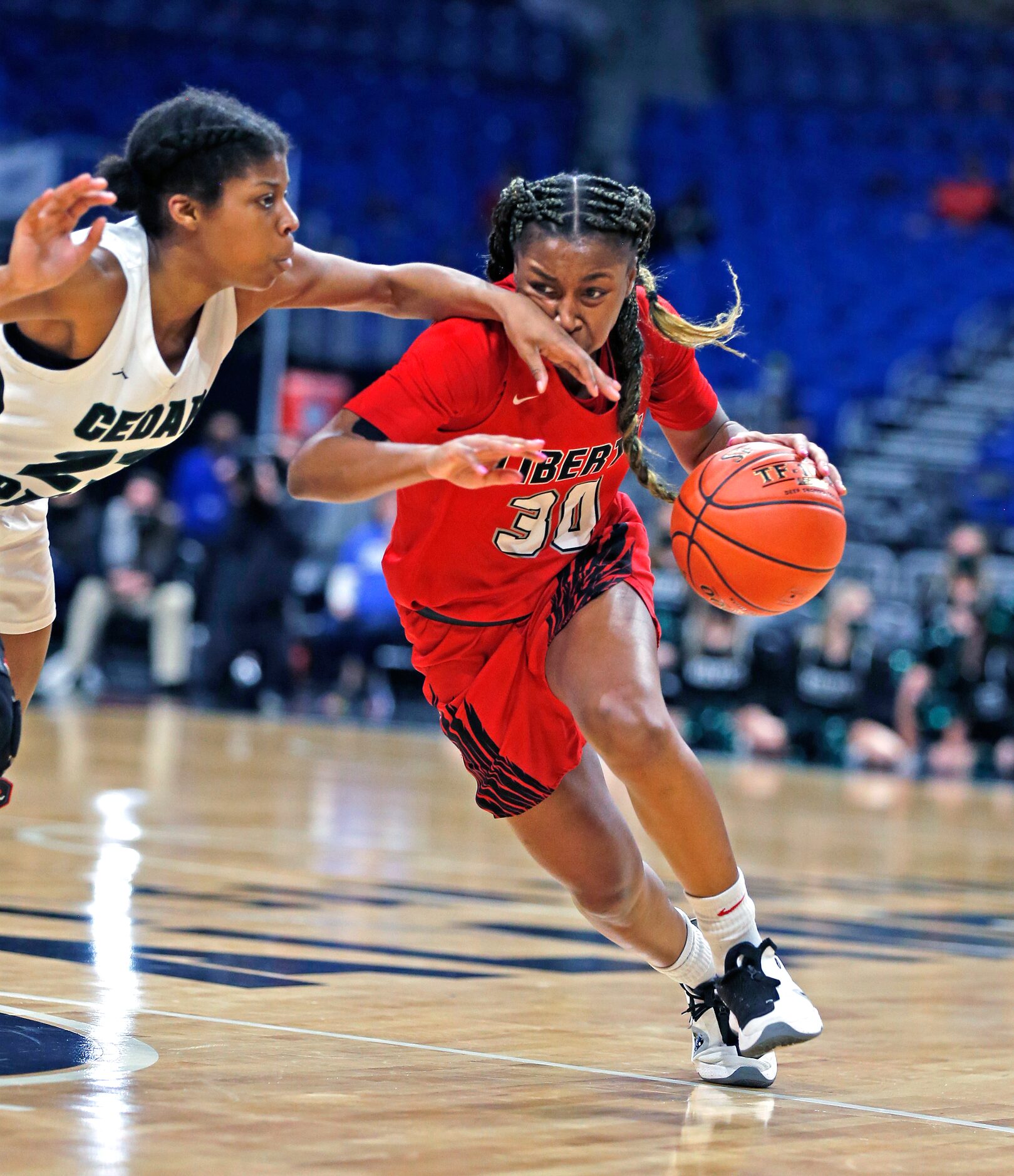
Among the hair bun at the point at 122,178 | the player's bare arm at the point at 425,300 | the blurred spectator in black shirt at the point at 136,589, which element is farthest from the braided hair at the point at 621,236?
the blurred spectator in black shirt at the point at 136,589

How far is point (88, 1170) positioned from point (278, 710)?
11.0 metres

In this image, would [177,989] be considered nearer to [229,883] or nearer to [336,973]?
[336,973]

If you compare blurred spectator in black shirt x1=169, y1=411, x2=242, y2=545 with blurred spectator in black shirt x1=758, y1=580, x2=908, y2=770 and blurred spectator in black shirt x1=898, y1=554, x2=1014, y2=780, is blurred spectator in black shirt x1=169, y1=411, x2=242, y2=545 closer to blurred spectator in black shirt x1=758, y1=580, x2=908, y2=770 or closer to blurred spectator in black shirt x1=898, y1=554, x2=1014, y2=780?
blurred spectator in black shirt x1=758, y1=580, x2=908, y2=770

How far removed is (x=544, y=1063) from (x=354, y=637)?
10363 mm

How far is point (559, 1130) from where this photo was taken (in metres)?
2.29

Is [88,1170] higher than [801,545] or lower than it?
lower

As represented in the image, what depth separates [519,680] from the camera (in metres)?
3.16

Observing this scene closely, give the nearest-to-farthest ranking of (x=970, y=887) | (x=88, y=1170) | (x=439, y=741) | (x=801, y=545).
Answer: (x=88, y=1170) → (x=801, y=545) → (x=970, y=887) → (x=439, y=741)

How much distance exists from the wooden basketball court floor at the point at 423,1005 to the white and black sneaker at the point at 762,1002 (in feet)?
0.28

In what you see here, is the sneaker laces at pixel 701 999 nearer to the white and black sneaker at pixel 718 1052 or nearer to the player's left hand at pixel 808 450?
the white and black sneaker at pixel 718 1052

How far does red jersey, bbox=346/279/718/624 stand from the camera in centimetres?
292

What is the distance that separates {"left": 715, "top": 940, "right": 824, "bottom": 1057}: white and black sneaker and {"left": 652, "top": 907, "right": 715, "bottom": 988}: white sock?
15 cm

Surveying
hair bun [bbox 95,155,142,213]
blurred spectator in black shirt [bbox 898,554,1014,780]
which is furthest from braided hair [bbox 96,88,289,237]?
blurred spectator in black shirt [bbox 898,554,1014,780]

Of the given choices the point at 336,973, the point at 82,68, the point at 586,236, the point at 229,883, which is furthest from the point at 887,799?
the point at 82,68
